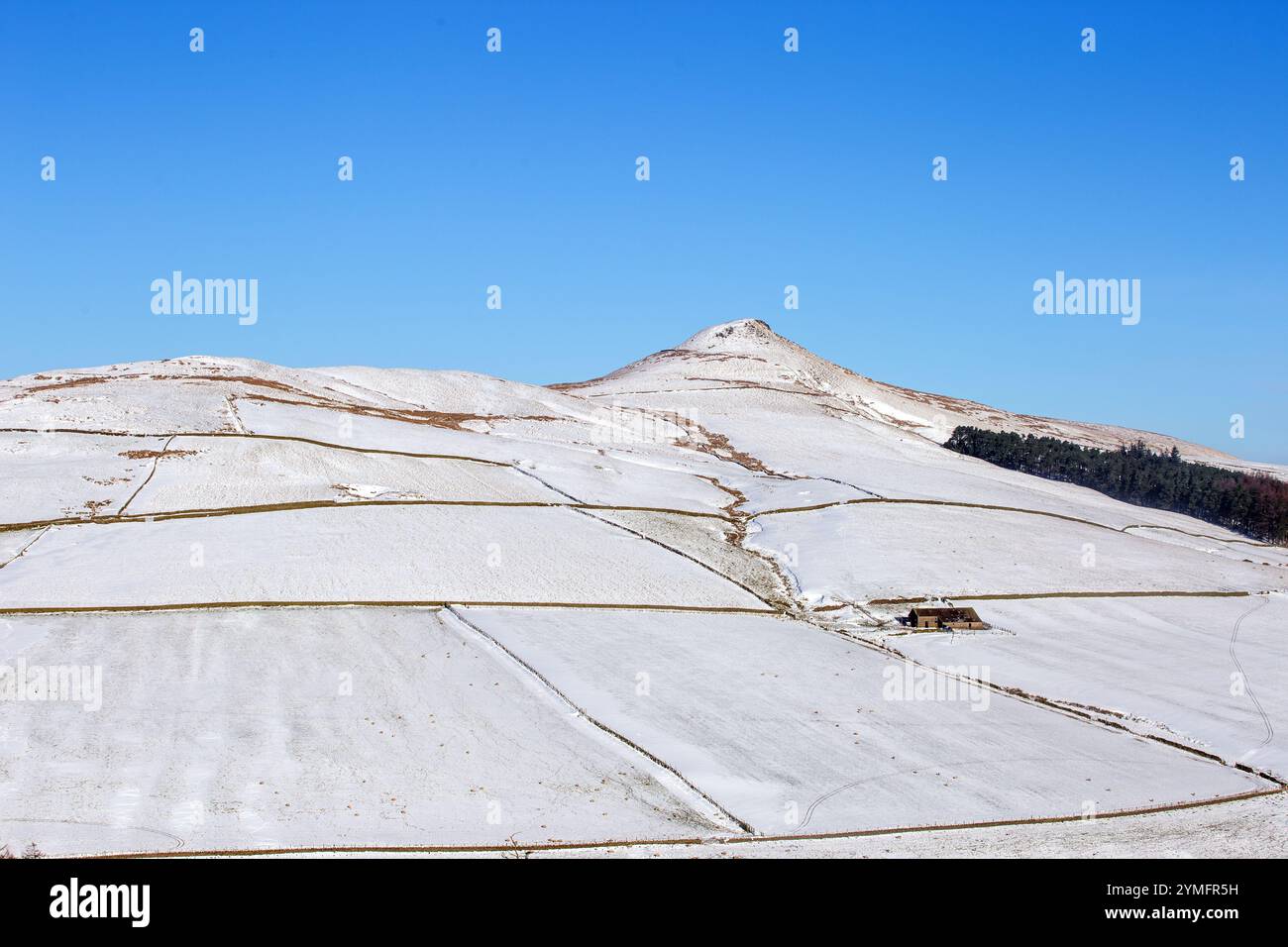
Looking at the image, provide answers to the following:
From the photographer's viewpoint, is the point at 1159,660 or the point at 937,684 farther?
the point at 1159,660

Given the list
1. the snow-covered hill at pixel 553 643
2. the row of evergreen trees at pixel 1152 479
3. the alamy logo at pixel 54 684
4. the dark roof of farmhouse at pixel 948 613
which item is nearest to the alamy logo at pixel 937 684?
the snow-covered hill at pixel 553 643

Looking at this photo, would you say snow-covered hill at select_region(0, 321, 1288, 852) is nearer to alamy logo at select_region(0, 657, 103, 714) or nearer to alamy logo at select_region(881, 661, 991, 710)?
alamy logo at select_region(881, 661, 991, 710)

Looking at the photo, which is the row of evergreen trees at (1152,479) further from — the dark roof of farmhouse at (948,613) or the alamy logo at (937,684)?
the alamy logo at (937,684)
